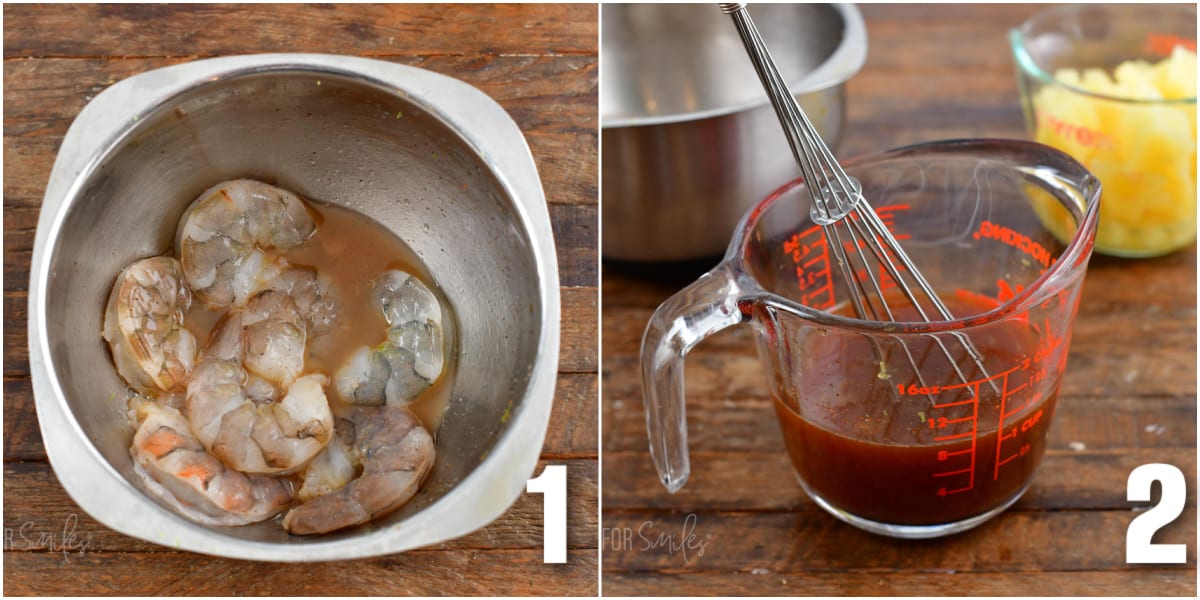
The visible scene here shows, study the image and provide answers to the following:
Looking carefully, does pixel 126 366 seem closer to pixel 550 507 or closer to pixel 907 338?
pixel 550 507


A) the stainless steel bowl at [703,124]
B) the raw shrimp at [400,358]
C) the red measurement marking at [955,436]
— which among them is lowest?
the red measurement marking at [955,436]

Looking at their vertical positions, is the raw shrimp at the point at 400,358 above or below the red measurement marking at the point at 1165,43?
below

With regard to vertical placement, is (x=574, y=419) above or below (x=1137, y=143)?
below

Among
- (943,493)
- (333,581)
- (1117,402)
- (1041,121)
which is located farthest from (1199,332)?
(333,581)

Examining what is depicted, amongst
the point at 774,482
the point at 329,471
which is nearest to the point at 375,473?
the point at 329,471

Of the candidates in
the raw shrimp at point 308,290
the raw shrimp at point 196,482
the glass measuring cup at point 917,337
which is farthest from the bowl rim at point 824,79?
the raw shrimp at point 196,482

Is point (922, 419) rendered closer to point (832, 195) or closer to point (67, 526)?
point (832, 195)

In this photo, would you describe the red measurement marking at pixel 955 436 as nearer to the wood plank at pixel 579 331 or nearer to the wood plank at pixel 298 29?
the wood plank at pixel 579 331
